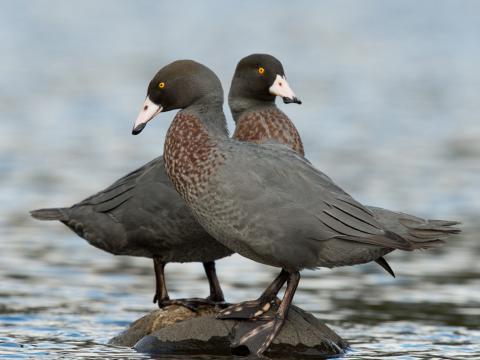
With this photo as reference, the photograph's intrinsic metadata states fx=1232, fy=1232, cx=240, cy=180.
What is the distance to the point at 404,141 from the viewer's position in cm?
2142

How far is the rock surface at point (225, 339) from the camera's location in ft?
28.7

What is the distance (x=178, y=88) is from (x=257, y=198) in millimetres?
1065

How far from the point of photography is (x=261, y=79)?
9.45 metres

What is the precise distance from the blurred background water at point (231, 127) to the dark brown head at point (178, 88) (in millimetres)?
1823

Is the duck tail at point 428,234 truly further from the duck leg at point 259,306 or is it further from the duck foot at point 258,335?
the duck foot at point 258,335

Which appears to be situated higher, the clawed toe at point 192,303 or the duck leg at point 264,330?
the clawed toe at point 192,303

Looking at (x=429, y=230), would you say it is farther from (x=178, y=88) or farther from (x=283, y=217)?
(x=178, y=88)

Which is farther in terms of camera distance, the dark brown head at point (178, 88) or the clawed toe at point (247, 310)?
the clawed toe at point (247, 310)

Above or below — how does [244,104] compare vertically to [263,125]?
above

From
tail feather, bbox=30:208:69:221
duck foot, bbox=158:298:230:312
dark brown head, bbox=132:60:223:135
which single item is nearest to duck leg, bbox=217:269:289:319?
duck foot, bbox=158:298:230:312

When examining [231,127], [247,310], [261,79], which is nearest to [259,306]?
[247,310]

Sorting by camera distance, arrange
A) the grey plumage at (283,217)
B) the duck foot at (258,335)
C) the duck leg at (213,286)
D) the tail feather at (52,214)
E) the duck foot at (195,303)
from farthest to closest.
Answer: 1. the tail feather at (52,214)
2. the duck leg at (213,286)
3. the duck foot at (195,303)
4. the duck foot at (258,335)
5. the grey plumage at (283,217)

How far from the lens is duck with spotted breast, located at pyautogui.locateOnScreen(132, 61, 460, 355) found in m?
8.08

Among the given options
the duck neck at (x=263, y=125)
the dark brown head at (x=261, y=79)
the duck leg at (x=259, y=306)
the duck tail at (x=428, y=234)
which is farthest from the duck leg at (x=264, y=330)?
the dark brown head at (x=261, y=79)
